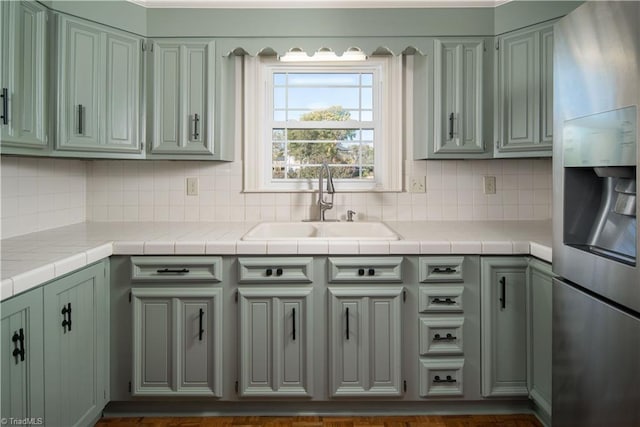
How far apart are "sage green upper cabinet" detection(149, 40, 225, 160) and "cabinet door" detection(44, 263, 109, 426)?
0.85 meters

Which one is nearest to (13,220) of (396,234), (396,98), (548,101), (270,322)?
(270,322)

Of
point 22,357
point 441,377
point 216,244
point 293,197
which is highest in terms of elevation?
point 293,197

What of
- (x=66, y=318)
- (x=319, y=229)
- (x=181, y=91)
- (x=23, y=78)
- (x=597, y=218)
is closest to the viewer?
(x=597, y=218)

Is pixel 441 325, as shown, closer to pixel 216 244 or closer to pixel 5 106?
pixel 216 244

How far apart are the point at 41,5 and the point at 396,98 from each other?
1.89 metres

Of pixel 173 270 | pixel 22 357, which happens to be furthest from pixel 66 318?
pixel 173 270

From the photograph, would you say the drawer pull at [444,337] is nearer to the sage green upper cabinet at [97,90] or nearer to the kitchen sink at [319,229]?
the kitchen sink at [319,229]

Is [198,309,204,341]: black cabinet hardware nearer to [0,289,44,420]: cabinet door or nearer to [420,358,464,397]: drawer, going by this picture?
[0,289,44,420]: cabinet door

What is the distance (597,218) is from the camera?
1.52 meters

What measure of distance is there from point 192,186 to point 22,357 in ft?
5.06

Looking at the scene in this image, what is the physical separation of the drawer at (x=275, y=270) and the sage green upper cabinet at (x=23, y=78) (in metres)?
1.04

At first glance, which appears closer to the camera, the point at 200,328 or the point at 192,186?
the point at 200,328

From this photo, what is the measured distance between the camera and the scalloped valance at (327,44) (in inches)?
102

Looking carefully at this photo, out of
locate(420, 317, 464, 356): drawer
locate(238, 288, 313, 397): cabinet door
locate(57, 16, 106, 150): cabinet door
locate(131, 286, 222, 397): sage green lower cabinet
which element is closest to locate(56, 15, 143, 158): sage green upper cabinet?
locate(57, 16, 106, 150): cabinet door
